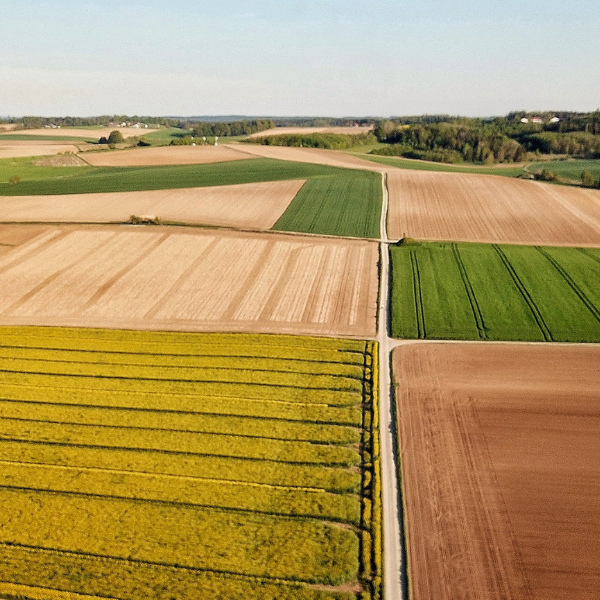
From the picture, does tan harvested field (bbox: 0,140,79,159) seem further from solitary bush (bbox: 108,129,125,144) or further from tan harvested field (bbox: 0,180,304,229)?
tan harvested field (bbox: 0,180,304,229)

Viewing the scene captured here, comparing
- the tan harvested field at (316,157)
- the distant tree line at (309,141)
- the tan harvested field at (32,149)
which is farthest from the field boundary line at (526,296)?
the tan harvested field at (32,149)

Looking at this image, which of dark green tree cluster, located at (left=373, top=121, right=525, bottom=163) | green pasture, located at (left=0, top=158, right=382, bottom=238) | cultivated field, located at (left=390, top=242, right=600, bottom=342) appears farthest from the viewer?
dark green tree cluster, located at (left=373, top=121, right=525, bottom=163)

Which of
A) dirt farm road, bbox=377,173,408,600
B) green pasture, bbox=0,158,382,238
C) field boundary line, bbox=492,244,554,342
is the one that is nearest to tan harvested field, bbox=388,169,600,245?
green pasture, bbox=0,158,382,238

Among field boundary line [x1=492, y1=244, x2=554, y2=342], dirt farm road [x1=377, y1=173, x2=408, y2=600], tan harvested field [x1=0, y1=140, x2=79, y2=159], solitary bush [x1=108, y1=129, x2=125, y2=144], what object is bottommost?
dirt farm road [x1=377, y1=173, x2=408, y2=600]

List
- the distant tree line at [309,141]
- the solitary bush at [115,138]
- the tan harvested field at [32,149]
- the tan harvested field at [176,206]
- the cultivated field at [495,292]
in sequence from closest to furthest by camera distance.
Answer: the cultivated field at [495,292]
the tan harvested field at [176,206]
the tan harvested field at [32,149]
the distant tree line at [309,141]
the solitary bush at [115,138]

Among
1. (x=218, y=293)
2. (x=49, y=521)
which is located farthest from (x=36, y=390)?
(x=218, y=293)

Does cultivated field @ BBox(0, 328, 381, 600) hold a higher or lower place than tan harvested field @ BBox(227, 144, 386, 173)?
lower

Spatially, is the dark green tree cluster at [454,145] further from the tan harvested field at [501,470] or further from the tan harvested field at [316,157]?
the tan harvested field at [501,470]
